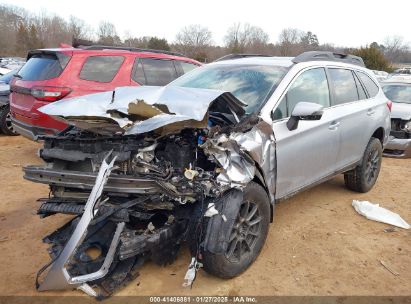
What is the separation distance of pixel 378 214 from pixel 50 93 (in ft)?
16.0

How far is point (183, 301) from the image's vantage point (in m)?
3.00

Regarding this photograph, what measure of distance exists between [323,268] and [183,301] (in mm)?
1352

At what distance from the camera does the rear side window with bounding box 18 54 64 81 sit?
6000 millimetres

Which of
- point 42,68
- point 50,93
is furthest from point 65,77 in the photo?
point 42,68

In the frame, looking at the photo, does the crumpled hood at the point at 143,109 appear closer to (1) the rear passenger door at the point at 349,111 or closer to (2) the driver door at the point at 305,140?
(2) the driver door at the point at 305,140

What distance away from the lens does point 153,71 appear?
6.94 m

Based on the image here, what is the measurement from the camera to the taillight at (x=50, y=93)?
5.81m

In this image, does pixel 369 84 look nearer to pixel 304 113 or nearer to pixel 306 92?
pixel 306 92

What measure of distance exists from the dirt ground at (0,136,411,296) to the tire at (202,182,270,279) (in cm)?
13

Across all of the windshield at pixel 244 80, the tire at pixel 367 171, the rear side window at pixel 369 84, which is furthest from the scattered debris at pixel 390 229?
the windshield at pixel 244 80

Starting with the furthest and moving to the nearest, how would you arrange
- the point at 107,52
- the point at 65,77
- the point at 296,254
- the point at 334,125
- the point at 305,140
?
the point at 107,52 → the point at 65,77 → the point at 334,125 → the point at 305,140 → the point at 296,254

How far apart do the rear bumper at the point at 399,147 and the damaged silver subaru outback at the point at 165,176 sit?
522 cm

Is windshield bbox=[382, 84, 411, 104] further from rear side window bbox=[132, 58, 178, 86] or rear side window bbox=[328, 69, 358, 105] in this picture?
rear side window bbox=[132, 58, 178, 86]

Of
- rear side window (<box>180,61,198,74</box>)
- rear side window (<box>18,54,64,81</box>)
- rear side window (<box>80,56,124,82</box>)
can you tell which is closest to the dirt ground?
rear side window (<box>18,54,64,81</box>)
